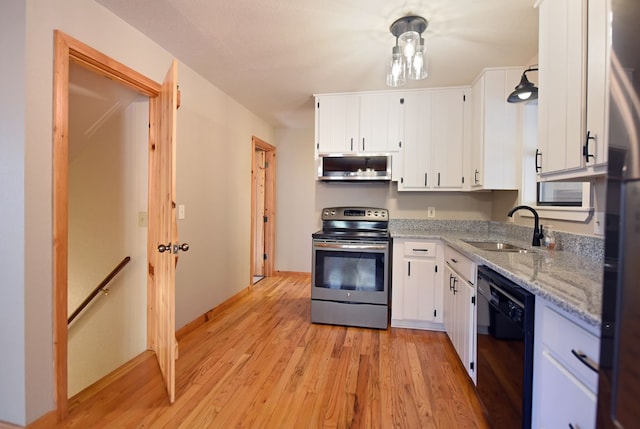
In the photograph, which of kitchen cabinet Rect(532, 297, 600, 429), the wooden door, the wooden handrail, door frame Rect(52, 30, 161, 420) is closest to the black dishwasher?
kitchen cabinet Rect(532, 297, 600, 429)

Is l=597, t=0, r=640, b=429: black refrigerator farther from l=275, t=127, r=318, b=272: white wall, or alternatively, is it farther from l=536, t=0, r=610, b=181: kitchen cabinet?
l=275, t=127, r=318, b=272: white wall

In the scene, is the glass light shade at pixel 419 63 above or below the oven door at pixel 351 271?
above

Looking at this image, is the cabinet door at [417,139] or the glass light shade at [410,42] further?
the cabinet door at [417,139]

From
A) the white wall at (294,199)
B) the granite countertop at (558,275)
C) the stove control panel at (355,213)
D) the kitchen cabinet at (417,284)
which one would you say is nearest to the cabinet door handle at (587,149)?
the granite countertop at (558,275)

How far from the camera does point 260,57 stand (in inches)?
97.0

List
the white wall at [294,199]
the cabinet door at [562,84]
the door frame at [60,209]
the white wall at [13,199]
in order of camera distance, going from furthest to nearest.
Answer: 1. the white wall at [294,199]
2. the door frame at [60,209]
3. the white wall at [13,199]
4. the cabinet door at [562,84]

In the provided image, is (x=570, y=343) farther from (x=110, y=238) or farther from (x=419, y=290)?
(x=110, y=238)

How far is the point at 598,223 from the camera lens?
165 cm

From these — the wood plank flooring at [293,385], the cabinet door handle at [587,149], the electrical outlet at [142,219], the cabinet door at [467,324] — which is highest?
the cabinet door handle at [587,149]

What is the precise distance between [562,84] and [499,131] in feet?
4.18

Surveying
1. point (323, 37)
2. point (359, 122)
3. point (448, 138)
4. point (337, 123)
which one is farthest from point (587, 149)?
point (337, 123)

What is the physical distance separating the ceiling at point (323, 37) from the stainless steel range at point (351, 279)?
1594 millimetres

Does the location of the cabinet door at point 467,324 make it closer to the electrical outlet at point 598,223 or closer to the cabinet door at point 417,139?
the electrical outlet at point 598,223

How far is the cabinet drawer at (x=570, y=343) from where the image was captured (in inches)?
33.1
